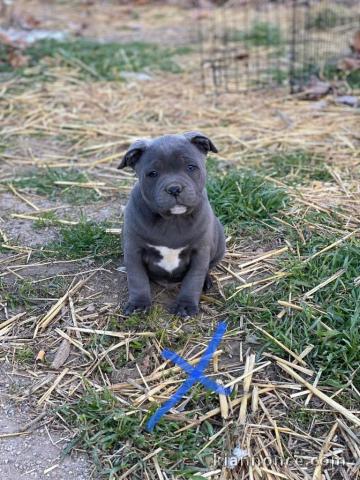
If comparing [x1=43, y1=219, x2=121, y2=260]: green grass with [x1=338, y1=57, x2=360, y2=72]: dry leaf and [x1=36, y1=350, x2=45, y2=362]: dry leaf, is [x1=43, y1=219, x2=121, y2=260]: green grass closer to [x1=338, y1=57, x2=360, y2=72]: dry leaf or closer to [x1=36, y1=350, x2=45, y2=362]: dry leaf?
[x1=36, y1=350, x2=45, y2=362]: dry leaf

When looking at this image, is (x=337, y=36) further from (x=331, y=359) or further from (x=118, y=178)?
(x=331, y=359)

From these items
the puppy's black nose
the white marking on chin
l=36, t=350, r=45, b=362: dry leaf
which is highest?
the puppy's black nose

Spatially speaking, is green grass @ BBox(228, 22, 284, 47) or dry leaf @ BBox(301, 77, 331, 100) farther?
green grass @ BBox(228, 22, 284, 47)

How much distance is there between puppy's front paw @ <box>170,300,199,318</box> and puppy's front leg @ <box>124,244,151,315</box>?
16 centimetres

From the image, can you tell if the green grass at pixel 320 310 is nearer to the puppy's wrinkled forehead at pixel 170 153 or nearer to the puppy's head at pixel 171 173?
the puppy's head at pixel 171 173

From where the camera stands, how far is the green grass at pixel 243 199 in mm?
4645

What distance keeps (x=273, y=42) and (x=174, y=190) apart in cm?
665

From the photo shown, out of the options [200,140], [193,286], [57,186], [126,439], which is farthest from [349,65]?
[126,439]

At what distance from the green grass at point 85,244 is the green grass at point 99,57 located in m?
3.99

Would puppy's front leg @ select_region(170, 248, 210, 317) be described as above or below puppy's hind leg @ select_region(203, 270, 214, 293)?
above

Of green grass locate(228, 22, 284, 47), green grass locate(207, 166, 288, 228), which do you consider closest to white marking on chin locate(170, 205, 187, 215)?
green grass locate(207, 166, 288, 228)

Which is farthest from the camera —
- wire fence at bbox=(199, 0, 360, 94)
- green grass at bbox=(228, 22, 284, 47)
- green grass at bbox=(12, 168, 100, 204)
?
green grass at bbox=(228, 22, 284, 47)

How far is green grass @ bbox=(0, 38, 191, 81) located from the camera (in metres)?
8.18

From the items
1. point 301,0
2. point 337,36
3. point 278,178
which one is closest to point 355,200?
point 278,178
